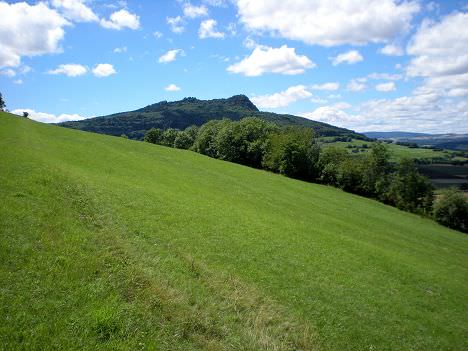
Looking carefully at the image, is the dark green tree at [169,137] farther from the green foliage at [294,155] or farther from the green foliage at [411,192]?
the green foliage at [411,192]

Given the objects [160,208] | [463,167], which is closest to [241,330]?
[160,208]

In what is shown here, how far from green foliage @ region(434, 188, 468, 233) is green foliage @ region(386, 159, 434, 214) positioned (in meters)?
4.82

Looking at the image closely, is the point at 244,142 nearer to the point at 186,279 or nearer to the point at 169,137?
the point at 169,137

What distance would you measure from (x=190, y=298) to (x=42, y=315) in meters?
5.69

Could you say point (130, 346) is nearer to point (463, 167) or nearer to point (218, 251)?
point (218, 251)

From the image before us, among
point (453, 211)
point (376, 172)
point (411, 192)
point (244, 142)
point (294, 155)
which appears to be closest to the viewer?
point (453, 211)

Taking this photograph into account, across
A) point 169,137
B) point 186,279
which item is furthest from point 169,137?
point 186,279

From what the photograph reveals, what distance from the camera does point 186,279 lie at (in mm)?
16016

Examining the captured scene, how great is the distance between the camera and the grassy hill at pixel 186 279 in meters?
10.7

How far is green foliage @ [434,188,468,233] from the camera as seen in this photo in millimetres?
77688

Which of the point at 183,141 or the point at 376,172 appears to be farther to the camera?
the point at 183,141

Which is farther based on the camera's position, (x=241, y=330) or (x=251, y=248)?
(x=251, y=248)

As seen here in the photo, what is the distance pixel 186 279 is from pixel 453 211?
8101 cm

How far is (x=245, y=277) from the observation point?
60.5ft
